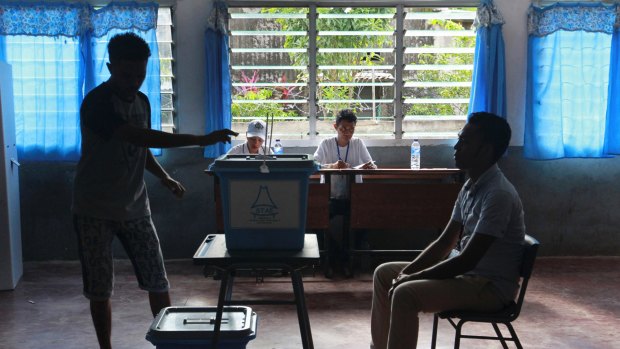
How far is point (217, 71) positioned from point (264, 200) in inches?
125

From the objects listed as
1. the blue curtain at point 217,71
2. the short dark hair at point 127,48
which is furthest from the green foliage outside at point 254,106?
the short dark hair at point 127,48

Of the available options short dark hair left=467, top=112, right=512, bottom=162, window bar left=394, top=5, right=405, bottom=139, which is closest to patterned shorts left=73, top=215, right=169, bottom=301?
short dark hair left=467, top=112, right=512, bottom=162

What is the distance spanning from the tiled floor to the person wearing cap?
3.31 feet

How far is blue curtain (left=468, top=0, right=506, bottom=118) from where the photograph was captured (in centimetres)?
536

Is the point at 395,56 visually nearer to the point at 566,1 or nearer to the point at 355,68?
the point at 355,68

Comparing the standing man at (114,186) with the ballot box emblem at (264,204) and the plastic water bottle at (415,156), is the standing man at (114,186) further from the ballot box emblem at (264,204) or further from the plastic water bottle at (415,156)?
the plastic water bottle at (415,156)

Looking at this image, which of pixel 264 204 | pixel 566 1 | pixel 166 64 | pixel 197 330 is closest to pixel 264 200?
pixel 264 204

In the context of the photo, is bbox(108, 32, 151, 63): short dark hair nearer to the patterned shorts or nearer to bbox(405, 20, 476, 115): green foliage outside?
the patterned shorts

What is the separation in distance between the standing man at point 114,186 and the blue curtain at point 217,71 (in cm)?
243

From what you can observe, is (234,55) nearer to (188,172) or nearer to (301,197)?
(188,172)

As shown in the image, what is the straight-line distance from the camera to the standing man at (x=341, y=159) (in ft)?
16.8

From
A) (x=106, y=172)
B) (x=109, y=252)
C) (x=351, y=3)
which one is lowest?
(x=109, y=252)

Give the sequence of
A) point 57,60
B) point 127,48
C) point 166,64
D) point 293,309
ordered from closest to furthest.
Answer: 1. point 127,48
2. point 293,309
3. point 57,60
4. point 166,64

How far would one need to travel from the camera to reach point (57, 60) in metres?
5.16
